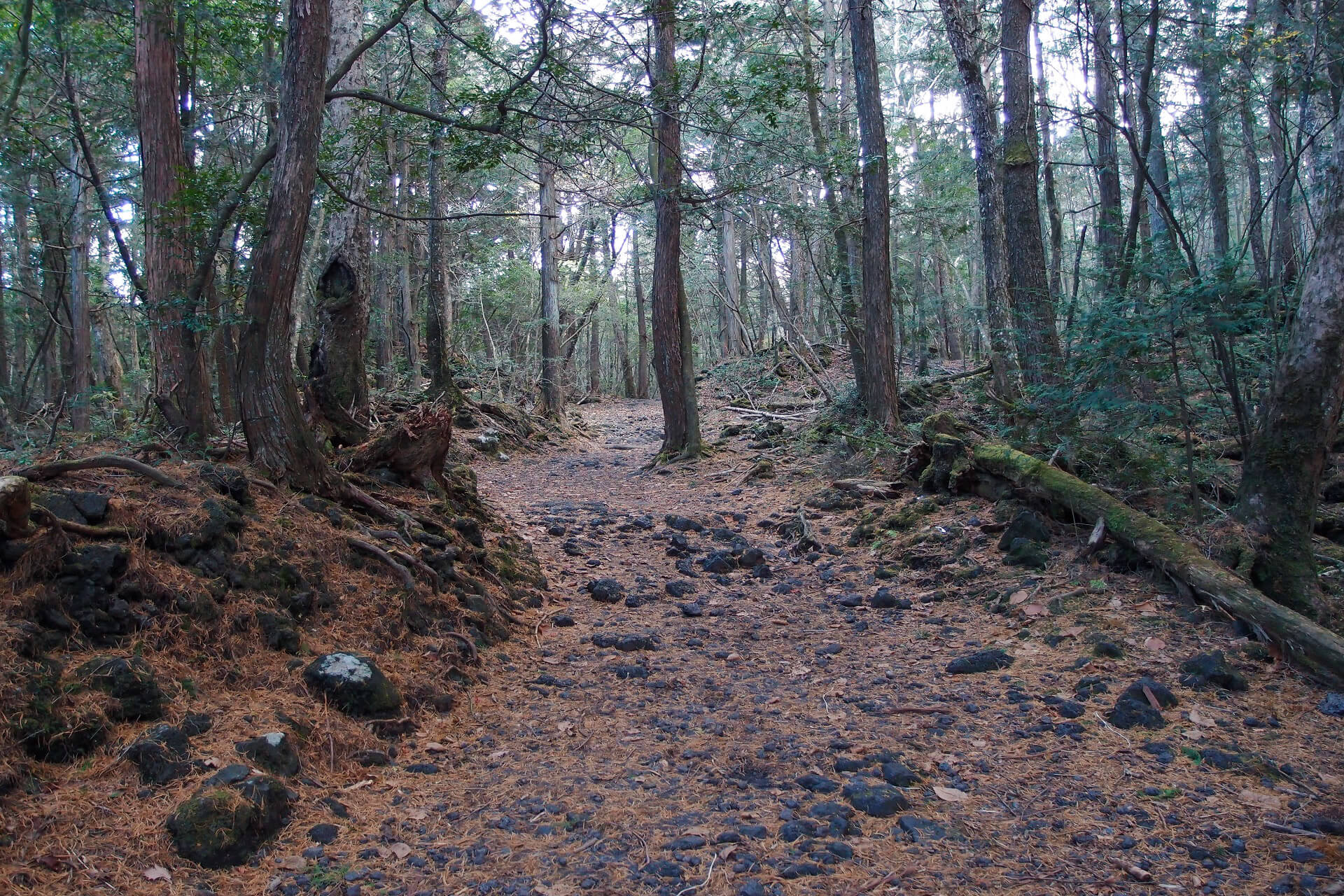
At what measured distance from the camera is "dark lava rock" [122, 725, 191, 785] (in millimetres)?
3057

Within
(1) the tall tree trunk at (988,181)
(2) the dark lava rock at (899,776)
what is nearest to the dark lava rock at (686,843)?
(2) the dark lava rock at (899,776)

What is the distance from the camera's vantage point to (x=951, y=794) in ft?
11.0

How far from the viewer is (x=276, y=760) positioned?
3.32 metres

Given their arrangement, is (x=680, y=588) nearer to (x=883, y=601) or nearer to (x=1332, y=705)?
(x=883, y=601)

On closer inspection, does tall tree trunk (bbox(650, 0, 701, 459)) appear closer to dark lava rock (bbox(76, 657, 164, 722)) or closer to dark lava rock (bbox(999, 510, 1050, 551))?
dark lava rock (bbox(999, 510, 1050, 551))

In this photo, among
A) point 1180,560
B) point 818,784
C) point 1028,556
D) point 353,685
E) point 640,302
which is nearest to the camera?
point 818,784

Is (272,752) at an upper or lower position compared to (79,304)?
lower

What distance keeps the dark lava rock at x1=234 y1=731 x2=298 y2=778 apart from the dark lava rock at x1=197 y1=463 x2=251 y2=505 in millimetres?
1744

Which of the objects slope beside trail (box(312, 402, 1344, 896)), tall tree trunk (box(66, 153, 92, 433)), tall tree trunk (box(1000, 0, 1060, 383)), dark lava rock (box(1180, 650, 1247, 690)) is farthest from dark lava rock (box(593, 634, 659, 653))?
tall tree trunk (box(66, 153, 92, 433))

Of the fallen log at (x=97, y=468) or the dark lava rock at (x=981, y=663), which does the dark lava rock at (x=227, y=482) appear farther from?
the dark lava rock at (x=981, y=663)

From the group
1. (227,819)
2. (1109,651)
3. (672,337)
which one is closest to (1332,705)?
(1109,651)

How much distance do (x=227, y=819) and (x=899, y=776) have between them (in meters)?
2.70

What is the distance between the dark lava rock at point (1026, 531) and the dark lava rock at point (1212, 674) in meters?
2.07

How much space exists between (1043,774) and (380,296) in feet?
55.5
